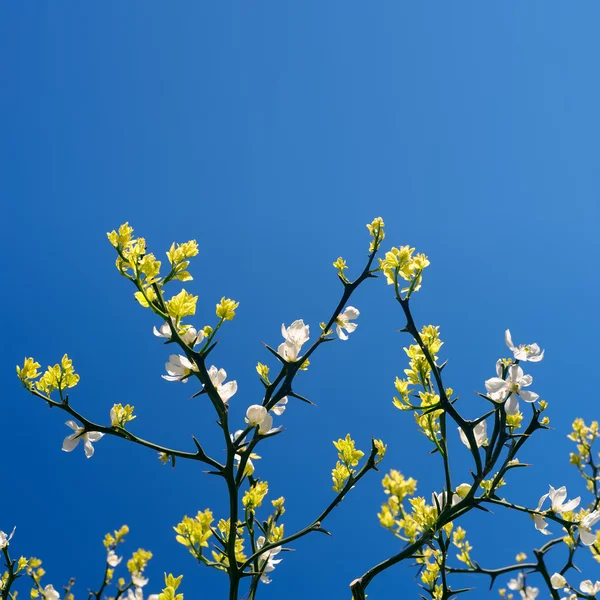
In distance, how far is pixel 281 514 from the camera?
3.01 m

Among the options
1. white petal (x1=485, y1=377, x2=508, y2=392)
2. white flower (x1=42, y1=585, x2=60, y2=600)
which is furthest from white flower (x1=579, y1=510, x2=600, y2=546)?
white flower (x1=42, y1=585, x2=60, y2=600)

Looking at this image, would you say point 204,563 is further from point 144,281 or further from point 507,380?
point 507,380

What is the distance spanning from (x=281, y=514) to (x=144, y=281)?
1768mm

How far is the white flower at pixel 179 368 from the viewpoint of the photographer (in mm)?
2061

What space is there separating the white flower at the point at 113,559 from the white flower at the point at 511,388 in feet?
13.2

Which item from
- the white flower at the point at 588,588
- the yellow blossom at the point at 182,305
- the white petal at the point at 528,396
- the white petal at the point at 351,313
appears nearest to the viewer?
the yellow blossom at the point at 182,305

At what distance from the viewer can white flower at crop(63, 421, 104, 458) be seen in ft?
7.09

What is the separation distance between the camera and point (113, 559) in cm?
460

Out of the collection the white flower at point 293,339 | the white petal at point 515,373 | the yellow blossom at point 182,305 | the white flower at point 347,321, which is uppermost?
the white flower at point 347,321

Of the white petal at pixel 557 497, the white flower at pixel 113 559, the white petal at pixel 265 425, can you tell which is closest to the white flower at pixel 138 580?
the white flower at pixel 113 559

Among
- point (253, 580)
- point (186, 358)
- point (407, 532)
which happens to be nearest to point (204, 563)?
point (253, 580)

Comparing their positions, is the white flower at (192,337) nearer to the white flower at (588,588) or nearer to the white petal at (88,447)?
the white petal at (88,447)

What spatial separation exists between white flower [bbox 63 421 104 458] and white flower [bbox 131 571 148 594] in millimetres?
2553

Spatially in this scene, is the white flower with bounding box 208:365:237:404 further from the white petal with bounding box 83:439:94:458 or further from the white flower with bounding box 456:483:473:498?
the white flower with bounding box 456:483:473:498
